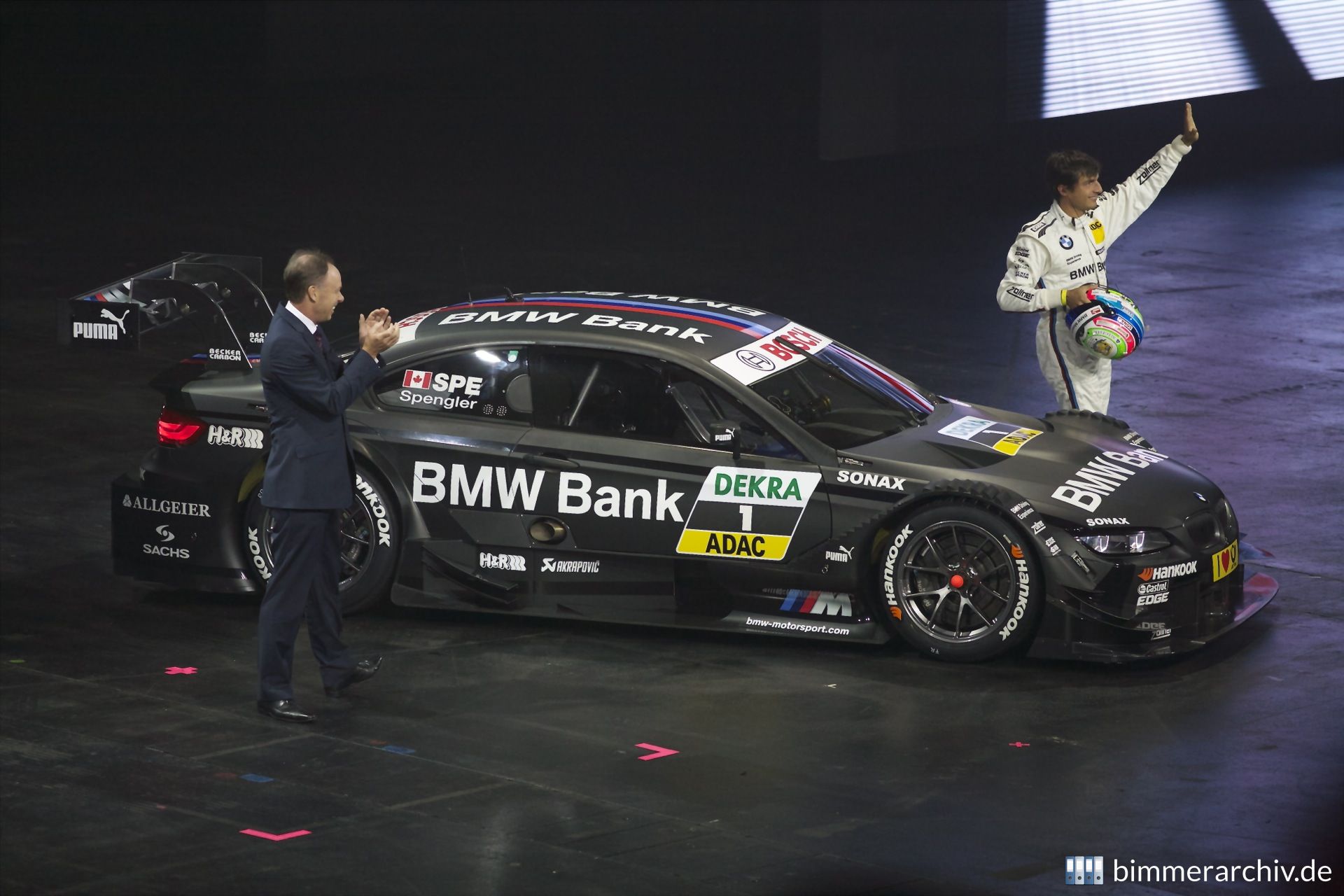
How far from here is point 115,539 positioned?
9.05 meters

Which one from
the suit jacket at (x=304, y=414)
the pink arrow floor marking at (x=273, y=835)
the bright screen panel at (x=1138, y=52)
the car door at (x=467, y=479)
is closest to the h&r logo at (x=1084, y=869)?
the pink arrow floor marking at (x=273, y=835)

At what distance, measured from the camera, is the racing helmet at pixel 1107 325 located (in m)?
9.41

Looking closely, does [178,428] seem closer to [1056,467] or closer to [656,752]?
[656,752]

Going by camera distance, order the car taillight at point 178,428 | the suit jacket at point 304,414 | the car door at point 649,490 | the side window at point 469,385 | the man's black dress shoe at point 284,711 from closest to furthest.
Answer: the suit jacket at point 304,414, the man's black dress shoe at point 284,711, the car door at point 649,490, the side window at point 469,385, the car taillight at point 178,428

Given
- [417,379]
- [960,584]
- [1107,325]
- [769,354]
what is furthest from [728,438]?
[1107,325]

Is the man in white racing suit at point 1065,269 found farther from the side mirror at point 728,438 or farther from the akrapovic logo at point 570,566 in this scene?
the akrapovic logo at point 570,566

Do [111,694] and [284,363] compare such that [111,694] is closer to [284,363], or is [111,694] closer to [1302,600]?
[284,363]

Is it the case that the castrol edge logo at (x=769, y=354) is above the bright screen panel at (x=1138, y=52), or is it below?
below

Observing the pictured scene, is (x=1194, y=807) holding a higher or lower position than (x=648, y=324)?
lower

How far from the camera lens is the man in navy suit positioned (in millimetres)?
7215

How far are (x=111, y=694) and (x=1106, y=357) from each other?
16.3 feet

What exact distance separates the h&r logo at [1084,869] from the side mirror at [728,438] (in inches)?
105

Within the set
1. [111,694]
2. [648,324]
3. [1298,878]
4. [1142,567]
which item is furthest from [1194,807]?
[111,694]

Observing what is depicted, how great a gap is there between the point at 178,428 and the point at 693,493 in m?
2.51
